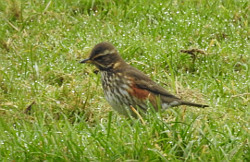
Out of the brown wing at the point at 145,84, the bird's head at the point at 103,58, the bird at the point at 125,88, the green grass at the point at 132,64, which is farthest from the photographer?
the bird's head at the point at 103,58

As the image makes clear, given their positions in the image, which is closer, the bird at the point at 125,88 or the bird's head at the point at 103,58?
the bird at the point at 125,88

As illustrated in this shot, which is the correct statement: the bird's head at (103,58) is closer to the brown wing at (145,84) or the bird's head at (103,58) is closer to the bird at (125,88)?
the bird at (125,88)

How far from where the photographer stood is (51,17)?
1118 centimetres

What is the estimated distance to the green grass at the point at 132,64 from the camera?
21.4ft

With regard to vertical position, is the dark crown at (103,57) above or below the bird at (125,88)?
above

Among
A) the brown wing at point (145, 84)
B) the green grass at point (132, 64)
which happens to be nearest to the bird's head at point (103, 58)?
the brown wing at point (145, 84)

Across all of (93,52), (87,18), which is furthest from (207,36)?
(93,52)

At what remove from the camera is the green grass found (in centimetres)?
651

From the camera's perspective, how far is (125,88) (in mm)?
8133

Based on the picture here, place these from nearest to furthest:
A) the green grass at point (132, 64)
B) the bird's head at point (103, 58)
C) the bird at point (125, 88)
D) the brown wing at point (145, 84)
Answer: the green grass at point (132, 64)
the bird at point (125, 88)
the brown wing at point (145, 84)
the bird's head at point (103, 58)

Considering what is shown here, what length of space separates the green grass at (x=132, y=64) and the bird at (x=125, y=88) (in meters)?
0.18

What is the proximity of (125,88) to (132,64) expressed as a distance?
1711mm

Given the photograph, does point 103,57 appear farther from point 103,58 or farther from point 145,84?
point 145,84

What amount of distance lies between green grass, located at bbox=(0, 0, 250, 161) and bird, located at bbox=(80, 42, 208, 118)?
0.18 metres
